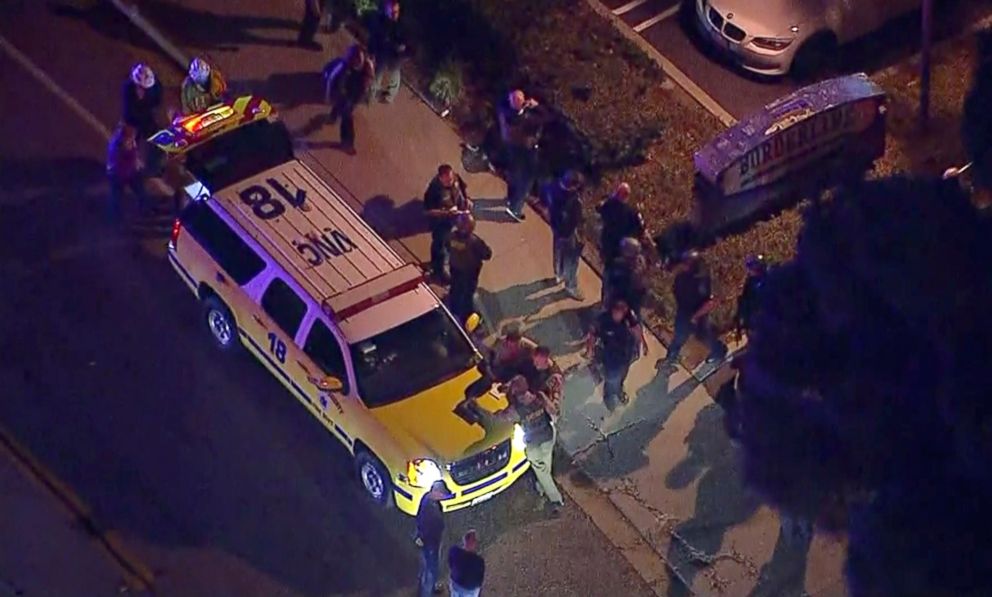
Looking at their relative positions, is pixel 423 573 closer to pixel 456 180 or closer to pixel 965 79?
pixel 456 180

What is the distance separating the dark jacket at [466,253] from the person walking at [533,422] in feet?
5.60

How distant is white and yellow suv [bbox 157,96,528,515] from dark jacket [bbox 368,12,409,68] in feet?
9.87

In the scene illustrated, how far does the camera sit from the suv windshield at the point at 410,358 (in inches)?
738

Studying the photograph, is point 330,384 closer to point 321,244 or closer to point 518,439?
point 321,244

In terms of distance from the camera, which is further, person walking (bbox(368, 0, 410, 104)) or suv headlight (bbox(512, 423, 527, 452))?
person walking (bbox(368, 0, 410, 104))

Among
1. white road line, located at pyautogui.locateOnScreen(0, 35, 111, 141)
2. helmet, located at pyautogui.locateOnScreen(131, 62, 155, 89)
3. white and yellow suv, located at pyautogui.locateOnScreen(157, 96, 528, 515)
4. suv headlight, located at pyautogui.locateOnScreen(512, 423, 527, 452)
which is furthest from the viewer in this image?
white road line, located at pyautogui.locateOnScreen(0, 35, 111, 141)

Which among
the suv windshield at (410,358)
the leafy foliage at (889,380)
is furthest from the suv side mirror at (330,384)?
the leafy foliage at (889,380)

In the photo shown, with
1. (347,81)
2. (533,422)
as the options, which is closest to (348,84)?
(347,81)

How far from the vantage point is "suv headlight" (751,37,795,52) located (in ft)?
80.5

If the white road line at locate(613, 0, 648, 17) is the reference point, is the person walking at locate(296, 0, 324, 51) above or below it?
above

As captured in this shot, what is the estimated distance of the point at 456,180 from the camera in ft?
67.9

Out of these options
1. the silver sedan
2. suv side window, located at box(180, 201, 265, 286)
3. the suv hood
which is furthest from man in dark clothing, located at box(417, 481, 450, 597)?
the silver sedan

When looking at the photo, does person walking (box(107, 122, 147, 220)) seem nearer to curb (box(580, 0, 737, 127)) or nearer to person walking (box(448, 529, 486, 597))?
person walking (box(448, 529, 486, 597))

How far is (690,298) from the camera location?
19.7 meters
